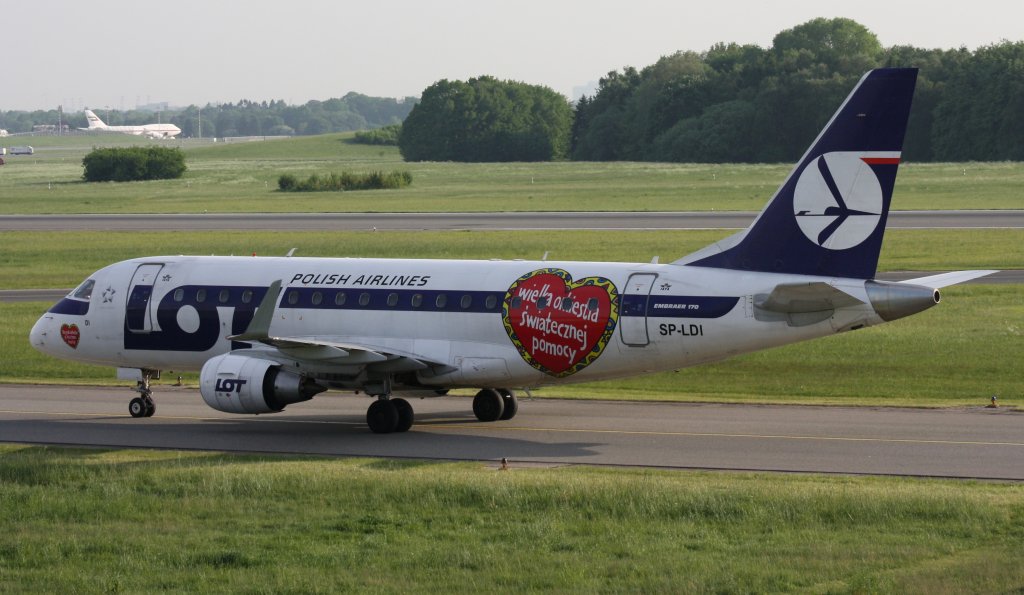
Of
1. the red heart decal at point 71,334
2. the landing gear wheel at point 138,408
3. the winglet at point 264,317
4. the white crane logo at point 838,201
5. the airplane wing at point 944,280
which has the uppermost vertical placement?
the white crane logo at point 838,201

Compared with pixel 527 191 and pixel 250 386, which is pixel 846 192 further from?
pixel 527 191

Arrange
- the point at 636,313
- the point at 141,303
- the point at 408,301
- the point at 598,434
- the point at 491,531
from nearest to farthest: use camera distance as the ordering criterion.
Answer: the point at 491,531, the point at 636,313, the point at 598,434, the point at 408,301, the point at 141,303

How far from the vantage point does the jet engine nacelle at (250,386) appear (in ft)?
95.4

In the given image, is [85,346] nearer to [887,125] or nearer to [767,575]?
[887,125]

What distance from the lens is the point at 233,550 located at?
19016 mm

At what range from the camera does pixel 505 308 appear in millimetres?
29812

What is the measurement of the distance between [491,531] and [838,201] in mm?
10738

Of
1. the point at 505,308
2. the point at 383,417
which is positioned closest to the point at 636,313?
the point at 505,308

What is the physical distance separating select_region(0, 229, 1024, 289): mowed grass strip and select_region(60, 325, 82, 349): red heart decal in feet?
95.6

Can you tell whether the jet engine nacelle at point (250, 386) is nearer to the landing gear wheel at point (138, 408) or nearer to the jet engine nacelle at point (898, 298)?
the landing gear wheel at point (138, 408)

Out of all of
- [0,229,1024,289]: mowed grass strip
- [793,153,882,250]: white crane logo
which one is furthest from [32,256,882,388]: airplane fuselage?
[0,229,1024,289]: mowed grass strip

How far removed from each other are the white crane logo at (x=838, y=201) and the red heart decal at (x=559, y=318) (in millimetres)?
4241

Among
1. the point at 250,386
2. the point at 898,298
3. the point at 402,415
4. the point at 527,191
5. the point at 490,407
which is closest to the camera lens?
the point at 898,298

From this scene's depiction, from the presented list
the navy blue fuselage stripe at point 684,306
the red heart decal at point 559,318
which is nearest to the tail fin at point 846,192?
the navy blue fuselage stripe at point 684,306
